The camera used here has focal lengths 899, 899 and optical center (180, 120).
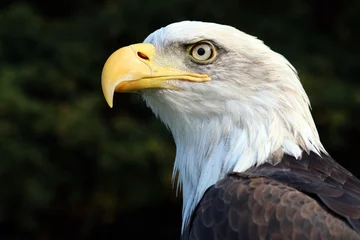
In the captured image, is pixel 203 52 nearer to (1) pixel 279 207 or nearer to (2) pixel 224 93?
(2) pixel 224 93

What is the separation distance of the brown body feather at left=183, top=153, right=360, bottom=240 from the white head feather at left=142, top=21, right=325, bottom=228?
0.19 metres

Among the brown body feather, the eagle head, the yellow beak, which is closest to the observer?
the brown body feather

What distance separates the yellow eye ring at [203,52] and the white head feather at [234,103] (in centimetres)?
3

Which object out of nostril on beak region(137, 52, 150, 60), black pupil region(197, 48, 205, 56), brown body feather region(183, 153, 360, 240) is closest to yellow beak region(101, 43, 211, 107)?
nostril on beak region(137, 52, 150, 60)

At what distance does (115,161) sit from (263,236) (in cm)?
388

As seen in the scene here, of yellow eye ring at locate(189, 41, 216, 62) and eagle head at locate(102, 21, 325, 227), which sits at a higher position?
yellow eye ring at locate(189, 41, 216, 62)

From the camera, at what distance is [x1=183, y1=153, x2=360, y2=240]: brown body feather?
11.8ft

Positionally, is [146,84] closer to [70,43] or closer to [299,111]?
[299,111]

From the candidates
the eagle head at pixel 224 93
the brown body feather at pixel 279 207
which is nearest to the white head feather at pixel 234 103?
the eagle head at pixel 224 93

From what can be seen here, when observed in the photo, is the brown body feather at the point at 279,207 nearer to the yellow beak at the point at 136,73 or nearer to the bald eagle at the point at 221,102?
the bald eagle at the point at 221,102

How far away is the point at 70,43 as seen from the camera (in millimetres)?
8047

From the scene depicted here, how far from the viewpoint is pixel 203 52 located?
4301mm

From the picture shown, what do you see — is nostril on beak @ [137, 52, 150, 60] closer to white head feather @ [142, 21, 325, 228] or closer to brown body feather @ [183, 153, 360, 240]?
white head feather @ [142, 21, 325, 228]

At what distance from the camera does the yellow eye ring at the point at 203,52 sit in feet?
14.0
